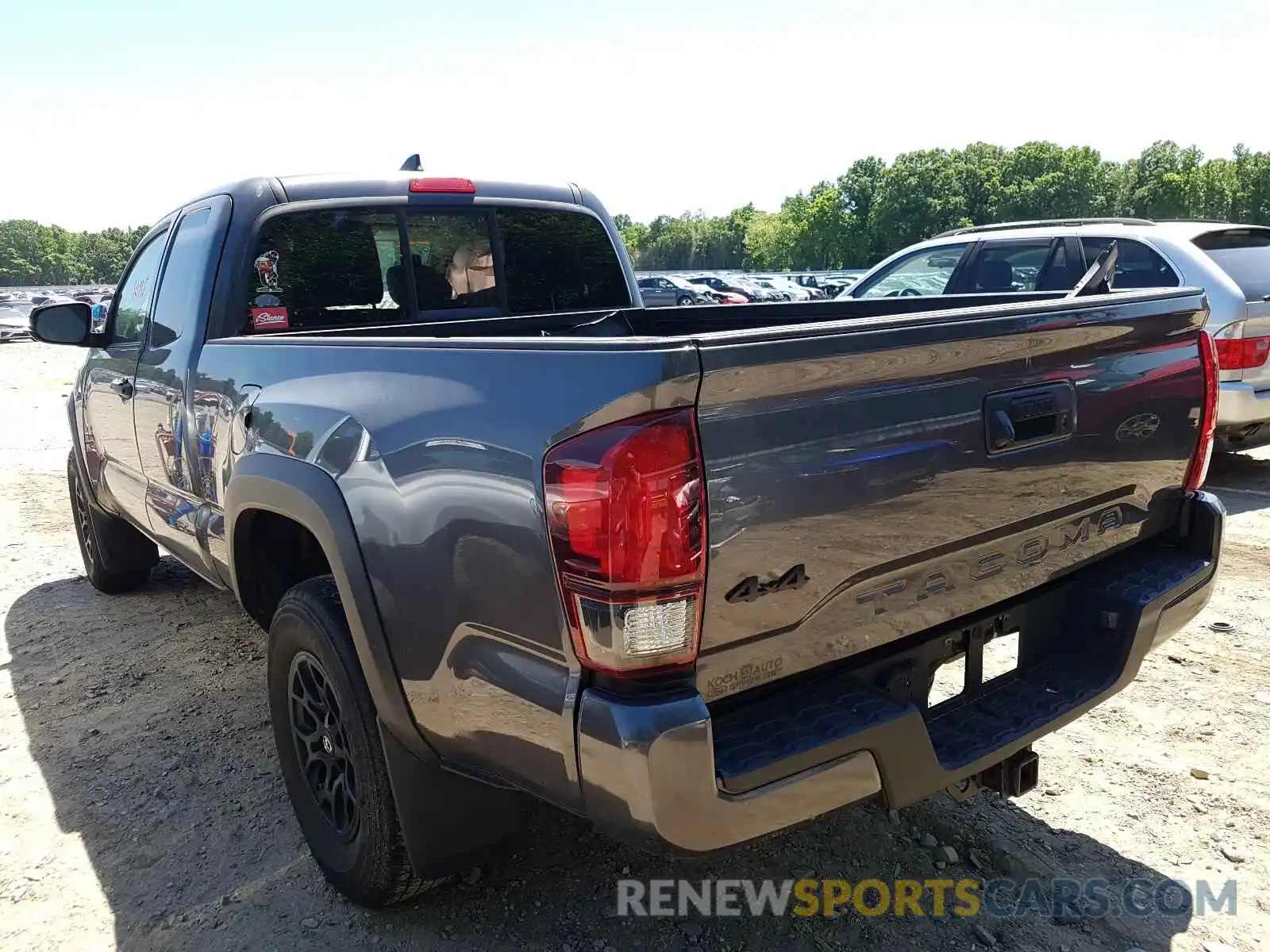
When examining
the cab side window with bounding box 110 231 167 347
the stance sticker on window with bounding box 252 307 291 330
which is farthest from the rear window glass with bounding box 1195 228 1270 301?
the cab side window with bounding box 110 231 167 347

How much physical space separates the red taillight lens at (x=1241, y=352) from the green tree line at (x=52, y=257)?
463ft

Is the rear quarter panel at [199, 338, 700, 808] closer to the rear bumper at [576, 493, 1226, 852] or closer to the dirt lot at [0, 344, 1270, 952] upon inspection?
the rear bumper at [576, 493, 1226, 852]

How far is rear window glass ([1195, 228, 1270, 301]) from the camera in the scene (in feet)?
20.5

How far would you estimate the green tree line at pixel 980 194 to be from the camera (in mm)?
81875

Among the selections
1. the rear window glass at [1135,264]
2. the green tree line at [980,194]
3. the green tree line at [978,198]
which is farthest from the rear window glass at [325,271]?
the green tree line at [980,194]

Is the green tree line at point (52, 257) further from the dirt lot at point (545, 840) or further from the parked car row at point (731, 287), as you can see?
the dirt lot at point (545, 840)

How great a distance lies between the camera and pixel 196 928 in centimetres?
258

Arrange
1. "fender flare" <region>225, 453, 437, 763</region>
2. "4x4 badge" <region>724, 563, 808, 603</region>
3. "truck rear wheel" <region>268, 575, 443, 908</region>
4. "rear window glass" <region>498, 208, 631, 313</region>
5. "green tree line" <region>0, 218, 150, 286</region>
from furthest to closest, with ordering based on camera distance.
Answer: "green tree line" <region>0, 218, 150, 286</region>, "rear window glass" <region>498, 208, 631, 313</region>, "truck rear wheel" <region>268, 575, 443, 908</region>, "fender flare" <region>225, 453, 437, 763</region>, "4x4 badge" <region>724, 563, 808, 603</region>

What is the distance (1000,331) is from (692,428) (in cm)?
85

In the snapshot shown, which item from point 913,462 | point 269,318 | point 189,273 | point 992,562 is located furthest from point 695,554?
point 189,273

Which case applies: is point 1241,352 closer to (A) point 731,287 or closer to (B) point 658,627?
(B) point 658,627

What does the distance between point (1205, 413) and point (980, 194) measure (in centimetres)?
10266

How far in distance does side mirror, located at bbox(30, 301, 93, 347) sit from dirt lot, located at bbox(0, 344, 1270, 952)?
155 centimetres

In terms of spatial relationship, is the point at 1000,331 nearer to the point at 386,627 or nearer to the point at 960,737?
the point at 960,737
